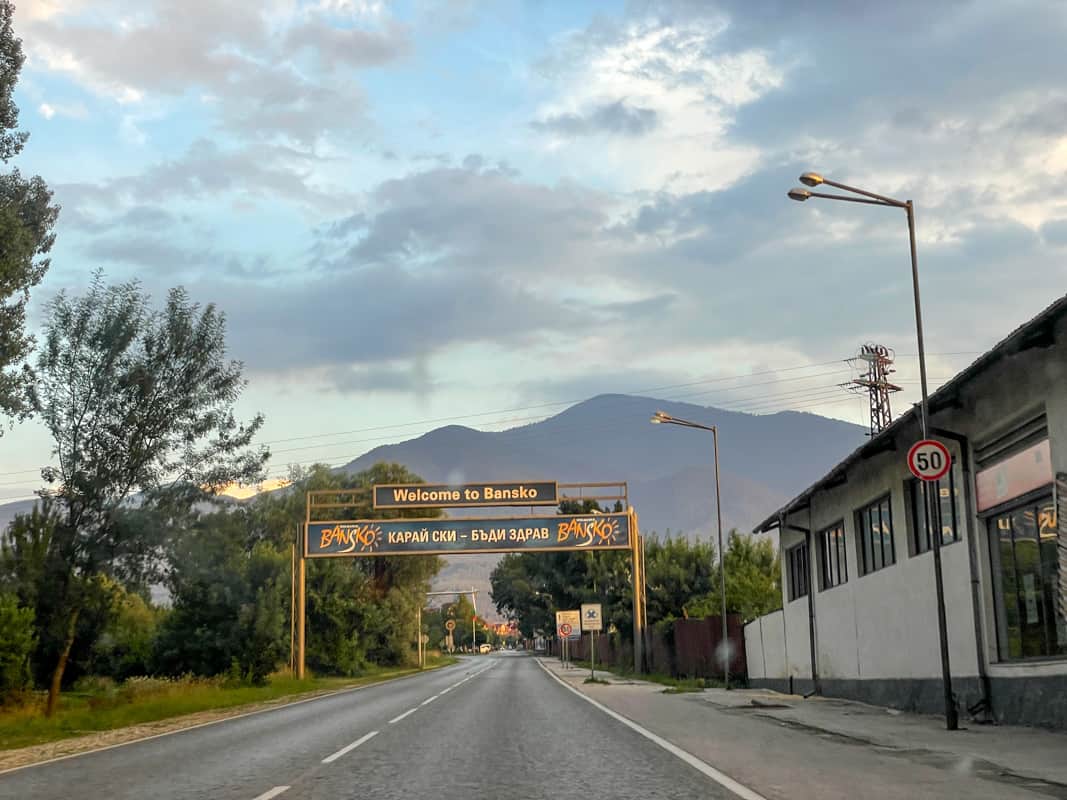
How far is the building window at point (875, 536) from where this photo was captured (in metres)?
21.7

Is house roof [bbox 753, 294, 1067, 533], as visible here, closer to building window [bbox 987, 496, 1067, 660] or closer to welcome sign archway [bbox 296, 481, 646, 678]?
building window [bbox 987, 496, 1067, 660]

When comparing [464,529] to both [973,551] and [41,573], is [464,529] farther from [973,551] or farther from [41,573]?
[973,551]

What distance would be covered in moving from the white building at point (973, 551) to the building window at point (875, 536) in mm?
42

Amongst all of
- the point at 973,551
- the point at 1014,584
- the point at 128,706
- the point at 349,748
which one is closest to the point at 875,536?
the point at 973,551

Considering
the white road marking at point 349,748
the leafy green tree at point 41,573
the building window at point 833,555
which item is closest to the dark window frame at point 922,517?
the building window at point 833,555

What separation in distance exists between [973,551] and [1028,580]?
1.59 metres

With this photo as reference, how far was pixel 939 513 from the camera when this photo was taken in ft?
61.7

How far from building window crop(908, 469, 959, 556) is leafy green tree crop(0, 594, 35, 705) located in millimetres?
21906

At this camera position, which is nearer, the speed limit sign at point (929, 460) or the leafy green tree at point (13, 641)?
the speed limit sign at point (929, 460)

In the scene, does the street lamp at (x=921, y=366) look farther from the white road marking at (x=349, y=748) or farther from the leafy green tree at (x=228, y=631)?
the leafy green tree at (x=228, y=631)

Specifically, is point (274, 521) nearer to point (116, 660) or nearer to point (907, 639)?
point (116, 660)

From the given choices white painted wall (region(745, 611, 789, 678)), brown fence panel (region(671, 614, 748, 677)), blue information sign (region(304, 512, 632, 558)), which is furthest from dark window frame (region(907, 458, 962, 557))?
blue information sign (region(304, 512, 632, 558))

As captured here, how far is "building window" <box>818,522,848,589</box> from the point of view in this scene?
84.5 feet

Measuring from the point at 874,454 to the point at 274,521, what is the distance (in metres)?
53.1
